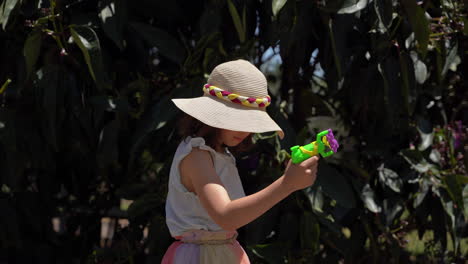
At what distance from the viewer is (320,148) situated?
4.34 ft

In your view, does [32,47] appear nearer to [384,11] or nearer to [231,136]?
[231,136]

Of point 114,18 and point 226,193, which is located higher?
point 114,18

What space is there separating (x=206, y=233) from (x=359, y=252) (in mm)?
1119

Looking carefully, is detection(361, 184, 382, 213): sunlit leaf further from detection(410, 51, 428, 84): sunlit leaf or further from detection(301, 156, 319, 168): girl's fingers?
detection(301, 156, 319, 168): girl's fingers

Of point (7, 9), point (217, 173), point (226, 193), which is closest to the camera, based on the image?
point (226, 193)

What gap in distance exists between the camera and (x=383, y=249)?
267cm

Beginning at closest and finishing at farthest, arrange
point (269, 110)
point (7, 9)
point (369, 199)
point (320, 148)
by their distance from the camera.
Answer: point (320, 148) → point (7, 9) → point (269, 110) → point (369, 199)

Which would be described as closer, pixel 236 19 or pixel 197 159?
pixel 197 159

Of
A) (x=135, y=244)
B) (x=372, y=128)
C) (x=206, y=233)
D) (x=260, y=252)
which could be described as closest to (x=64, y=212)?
(x=135, y=244)

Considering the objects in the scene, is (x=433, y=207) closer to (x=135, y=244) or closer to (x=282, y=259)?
(x=282, y=259)

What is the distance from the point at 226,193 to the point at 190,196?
0.39ft

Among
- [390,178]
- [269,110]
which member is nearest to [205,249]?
[269,110]

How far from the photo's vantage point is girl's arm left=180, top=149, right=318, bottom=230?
1.33 metres

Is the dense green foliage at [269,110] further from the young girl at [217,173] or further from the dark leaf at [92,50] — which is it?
the young girl at [217,173]
